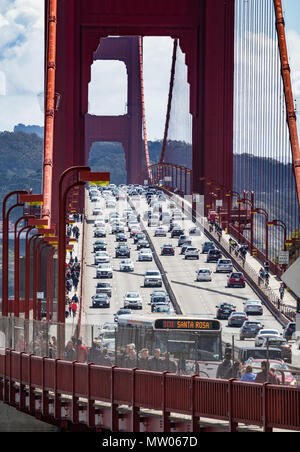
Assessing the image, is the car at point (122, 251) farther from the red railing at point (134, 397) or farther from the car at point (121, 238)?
the red railing at point (134, 397)

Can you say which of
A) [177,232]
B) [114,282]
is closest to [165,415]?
[114,282]

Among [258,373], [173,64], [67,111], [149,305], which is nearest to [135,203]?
[173,64]

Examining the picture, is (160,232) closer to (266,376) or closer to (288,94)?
(288,94)

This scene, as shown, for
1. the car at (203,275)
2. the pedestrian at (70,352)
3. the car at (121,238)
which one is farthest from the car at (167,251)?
the pedestrian at (70,352)

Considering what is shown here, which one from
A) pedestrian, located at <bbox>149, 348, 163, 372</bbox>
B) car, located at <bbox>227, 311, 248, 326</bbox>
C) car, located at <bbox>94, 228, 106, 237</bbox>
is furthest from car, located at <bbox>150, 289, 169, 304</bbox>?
pedestrian, located at <bbox>149, 348, 163, 372</bbox>

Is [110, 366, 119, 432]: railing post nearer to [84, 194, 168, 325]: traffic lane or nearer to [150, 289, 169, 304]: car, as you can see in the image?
[84, 194, 168, 325]: traffic lane

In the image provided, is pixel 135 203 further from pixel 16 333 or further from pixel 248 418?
pixel 248 418
